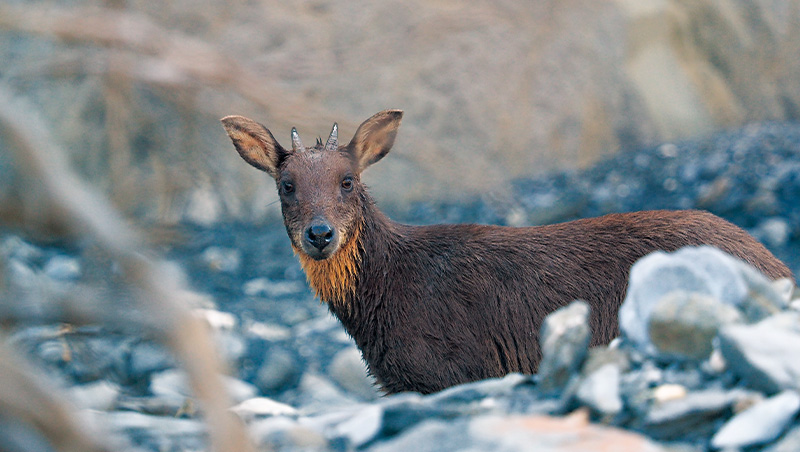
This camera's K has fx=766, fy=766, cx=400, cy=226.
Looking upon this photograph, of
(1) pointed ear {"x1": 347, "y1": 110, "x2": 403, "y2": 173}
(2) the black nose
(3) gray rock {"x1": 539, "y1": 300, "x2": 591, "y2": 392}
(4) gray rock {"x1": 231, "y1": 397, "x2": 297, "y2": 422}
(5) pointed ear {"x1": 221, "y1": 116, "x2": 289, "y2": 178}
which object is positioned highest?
(5) pointed ear {"x1": 221, "y1": 116, "x2": 289, "y2": 178}

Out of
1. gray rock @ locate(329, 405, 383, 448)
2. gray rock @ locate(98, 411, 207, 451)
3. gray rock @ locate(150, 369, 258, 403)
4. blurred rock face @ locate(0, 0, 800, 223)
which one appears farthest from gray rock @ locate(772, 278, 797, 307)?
blurred rock face @ locate(0, 0, 800, 223)

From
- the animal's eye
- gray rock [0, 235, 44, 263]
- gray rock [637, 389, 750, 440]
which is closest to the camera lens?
gray rock [637, 389, 750, 440]

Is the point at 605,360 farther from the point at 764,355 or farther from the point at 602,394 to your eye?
the point at 764,355

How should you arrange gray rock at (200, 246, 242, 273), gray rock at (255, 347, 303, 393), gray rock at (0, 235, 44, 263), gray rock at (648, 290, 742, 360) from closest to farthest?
gray rock at (648, 290, 742, 360), gray rock at (255, 347, 303, 393), gray rock at (0, 235, 44, 263), gray rock at (200, 246, 242, 273)

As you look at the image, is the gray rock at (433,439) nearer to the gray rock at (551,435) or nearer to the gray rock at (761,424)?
the gray rock at (551,435)

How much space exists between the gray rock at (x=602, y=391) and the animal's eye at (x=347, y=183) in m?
2.05

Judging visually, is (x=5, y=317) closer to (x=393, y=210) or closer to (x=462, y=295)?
(x=462, y=295)

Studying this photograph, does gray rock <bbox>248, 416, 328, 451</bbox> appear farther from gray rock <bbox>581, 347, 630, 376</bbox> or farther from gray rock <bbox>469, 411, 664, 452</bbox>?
gray rock <bbox>581, 347, 630, 376</bbox>

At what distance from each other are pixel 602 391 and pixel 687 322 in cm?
42

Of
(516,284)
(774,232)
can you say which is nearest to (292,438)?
(516,284)

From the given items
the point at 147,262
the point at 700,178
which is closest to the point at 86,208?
the point at 147,262

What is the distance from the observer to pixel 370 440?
9.34 feet

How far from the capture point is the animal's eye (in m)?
4.45

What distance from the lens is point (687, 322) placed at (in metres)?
2.81
